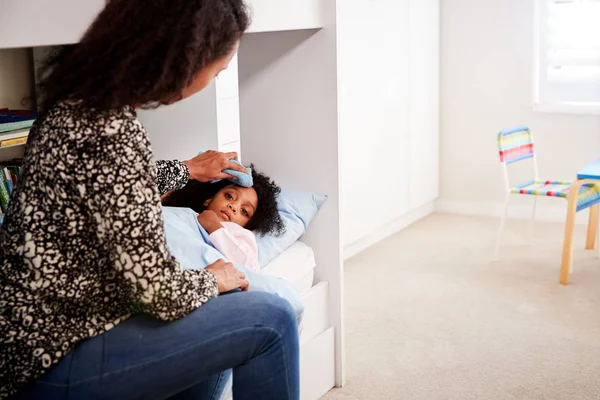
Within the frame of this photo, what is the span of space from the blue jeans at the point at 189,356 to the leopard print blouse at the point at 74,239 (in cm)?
3

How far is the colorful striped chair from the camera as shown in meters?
3.36

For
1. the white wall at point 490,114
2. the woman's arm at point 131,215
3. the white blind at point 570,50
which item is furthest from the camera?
the white wall at point 490,114

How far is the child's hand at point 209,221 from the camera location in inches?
79.6

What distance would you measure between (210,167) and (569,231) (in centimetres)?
177

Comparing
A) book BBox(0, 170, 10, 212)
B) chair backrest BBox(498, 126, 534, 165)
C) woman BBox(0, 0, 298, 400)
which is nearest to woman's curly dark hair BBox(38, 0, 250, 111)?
woman BBox(0, 0, 298, 400)

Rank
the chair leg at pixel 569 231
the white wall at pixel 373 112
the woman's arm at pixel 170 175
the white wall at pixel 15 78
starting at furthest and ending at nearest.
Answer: the white wall at pixel 373 112
the chair leg at pixel 569 231
the white wall at pixel 15 78
the woman's arm at pixel 170 175

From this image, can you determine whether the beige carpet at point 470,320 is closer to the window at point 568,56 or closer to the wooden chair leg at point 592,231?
the wooden chair leg at point 592,231

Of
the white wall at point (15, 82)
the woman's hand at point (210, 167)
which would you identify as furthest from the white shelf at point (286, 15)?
the white wall at point (15, 82)

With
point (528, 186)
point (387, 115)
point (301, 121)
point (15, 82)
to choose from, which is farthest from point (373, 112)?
point (15, 82)

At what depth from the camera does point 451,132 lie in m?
4.57

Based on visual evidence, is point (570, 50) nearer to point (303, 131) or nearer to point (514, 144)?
point (514, 144)

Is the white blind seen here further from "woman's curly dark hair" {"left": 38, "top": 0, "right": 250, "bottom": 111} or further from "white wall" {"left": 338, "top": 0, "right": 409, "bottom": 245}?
"woman's curly dark hair" {"left": 38, "top": 0, "right": 250, "bottom": 111}

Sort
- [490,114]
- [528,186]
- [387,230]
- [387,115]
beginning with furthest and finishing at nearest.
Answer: [490,114], [387,230], [387,115], [528,186]

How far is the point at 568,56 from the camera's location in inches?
165
